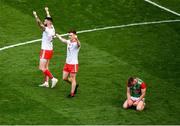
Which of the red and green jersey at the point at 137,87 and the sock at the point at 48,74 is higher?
the sock at the point at 48,74

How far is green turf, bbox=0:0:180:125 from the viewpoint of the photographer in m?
21.7

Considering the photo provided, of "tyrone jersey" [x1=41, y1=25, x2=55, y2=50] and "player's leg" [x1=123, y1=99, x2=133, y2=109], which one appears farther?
"tyrone jersey" [x1=41, y1=25, x2=55, y2=50]

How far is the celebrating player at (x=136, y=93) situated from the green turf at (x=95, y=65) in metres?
0.28

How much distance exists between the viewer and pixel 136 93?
22359mm

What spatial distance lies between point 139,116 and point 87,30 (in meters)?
9.38

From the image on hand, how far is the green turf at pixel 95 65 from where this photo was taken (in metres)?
21.7

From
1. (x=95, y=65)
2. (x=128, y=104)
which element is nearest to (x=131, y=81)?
(x=128, y=104)

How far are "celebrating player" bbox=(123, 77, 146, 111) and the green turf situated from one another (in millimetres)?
282

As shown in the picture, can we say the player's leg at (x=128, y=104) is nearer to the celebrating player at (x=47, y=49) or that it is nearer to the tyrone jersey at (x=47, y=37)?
the celebrating player at (x=47, y=49)

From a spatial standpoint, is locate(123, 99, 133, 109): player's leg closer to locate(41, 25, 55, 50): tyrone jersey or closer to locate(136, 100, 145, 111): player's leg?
locate(136, 100, 145, 111): player's leg

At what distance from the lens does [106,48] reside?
2830cm

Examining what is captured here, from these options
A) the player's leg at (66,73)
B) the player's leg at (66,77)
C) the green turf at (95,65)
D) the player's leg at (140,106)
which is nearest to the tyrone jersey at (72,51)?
the player's leg at (66,73)

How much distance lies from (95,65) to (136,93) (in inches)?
171

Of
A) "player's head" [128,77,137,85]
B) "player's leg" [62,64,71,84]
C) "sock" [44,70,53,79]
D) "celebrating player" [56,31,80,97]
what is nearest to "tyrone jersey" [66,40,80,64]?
"celebrating player" [56,31,80,97]
